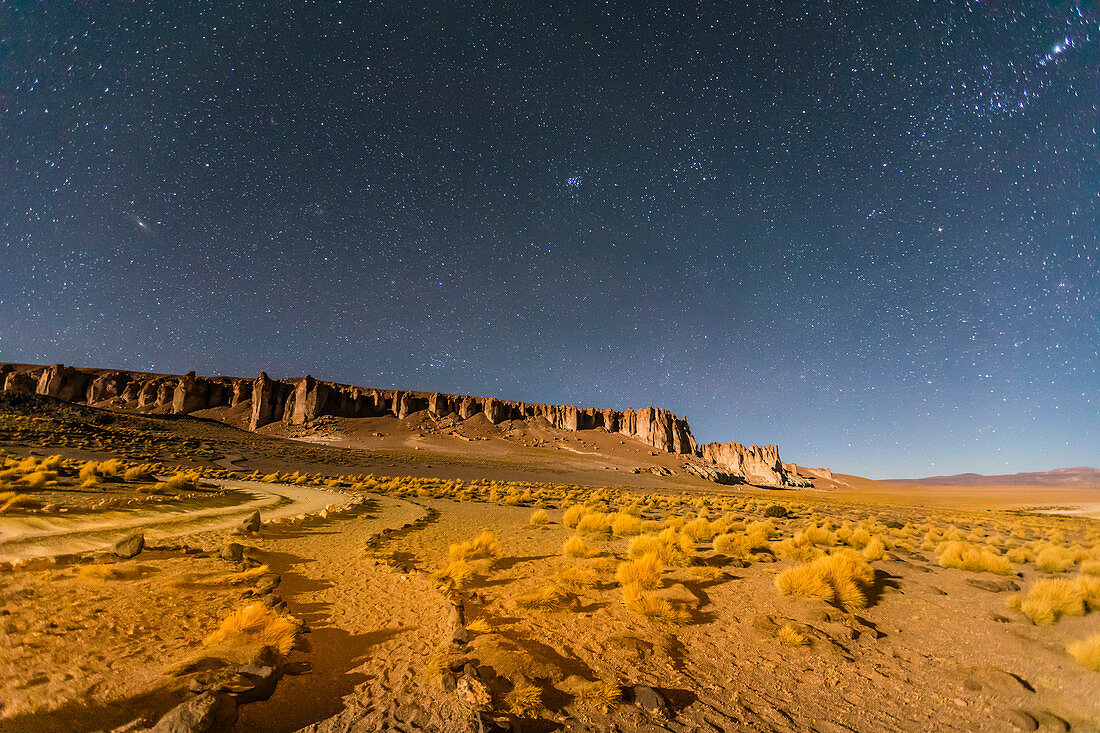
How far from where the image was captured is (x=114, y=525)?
37.0ft

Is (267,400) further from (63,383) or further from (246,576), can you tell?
(246,576)

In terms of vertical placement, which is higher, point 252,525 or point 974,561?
point 974,561

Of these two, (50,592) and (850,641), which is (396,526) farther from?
(850,641)

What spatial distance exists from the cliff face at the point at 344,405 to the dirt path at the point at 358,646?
Result: 9851 cm

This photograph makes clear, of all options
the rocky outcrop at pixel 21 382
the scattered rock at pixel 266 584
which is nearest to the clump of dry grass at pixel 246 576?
the scattered rock at pixel 266 584

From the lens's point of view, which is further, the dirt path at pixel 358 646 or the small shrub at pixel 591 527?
the small shrub at pixel 591 527

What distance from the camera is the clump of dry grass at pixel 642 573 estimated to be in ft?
26.6

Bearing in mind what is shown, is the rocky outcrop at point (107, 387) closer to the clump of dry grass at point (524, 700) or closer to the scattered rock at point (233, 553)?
the scattered rock at point (233, 553)

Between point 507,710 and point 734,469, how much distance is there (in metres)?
143

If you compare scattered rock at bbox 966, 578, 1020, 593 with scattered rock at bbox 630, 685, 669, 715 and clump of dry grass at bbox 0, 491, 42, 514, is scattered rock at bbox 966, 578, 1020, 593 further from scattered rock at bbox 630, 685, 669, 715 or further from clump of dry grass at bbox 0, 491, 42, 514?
clump of dry grass at bbox 0, 491, 42, 514

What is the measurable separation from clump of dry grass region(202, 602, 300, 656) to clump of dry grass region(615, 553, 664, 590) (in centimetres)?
578

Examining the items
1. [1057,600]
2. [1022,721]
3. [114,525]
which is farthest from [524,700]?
[114,525]

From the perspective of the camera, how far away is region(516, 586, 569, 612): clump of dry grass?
732 cm

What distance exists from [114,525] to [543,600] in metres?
13.1
